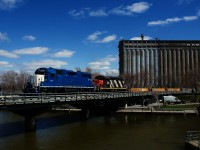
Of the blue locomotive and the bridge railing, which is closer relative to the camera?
the bridge railing

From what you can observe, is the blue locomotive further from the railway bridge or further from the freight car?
the freight car

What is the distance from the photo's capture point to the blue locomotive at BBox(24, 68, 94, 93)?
5759 centimetres

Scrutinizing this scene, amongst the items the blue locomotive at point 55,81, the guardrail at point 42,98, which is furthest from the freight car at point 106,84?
the guardrail at point 42,98

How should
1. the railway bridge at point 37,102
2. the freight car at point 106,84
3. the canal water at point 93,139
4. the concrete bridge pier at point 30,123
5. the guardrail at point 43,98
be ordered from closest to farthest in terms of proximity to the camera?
the canal water at point 93,139 → the guardrail at point 43,98 → the railway bridge at point 37,102 → the concrete bridge pier at point 30,123 → the freight car at point 106,84

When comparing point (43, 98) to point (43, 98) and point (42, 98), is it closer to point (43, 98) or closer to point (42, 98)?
point (43, 98)

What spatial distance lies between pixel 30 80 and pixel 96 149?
91.6 feet

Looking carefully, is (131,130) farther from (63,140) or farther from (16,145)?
(16,145)

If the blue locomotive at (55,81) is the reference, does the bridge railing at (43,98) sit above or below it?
below

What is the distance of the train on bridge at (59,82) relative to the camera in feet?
189

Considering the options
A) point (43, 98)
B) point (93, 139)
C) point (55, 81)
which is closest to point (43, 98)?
point (43, 98)

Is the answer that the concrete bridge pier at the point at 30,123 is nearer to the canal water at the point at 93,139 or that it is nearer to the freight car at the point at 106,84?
the canal water at the point at 93,139

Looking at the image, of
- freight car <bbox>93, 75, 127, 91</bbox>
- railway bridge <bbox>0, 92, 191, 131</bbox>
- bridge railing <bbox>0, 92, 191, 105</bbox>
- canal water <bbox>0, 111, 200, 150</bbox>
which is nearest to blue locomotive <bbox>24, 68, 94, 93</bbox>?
railway bridge <bbox>0, 92, 191, 131</bbox>

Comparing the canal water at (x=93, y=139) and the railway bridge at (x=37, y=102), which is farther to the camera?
the railway bridge at (x=37, y=102)

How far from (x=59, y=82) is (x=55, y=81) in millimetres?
1507
